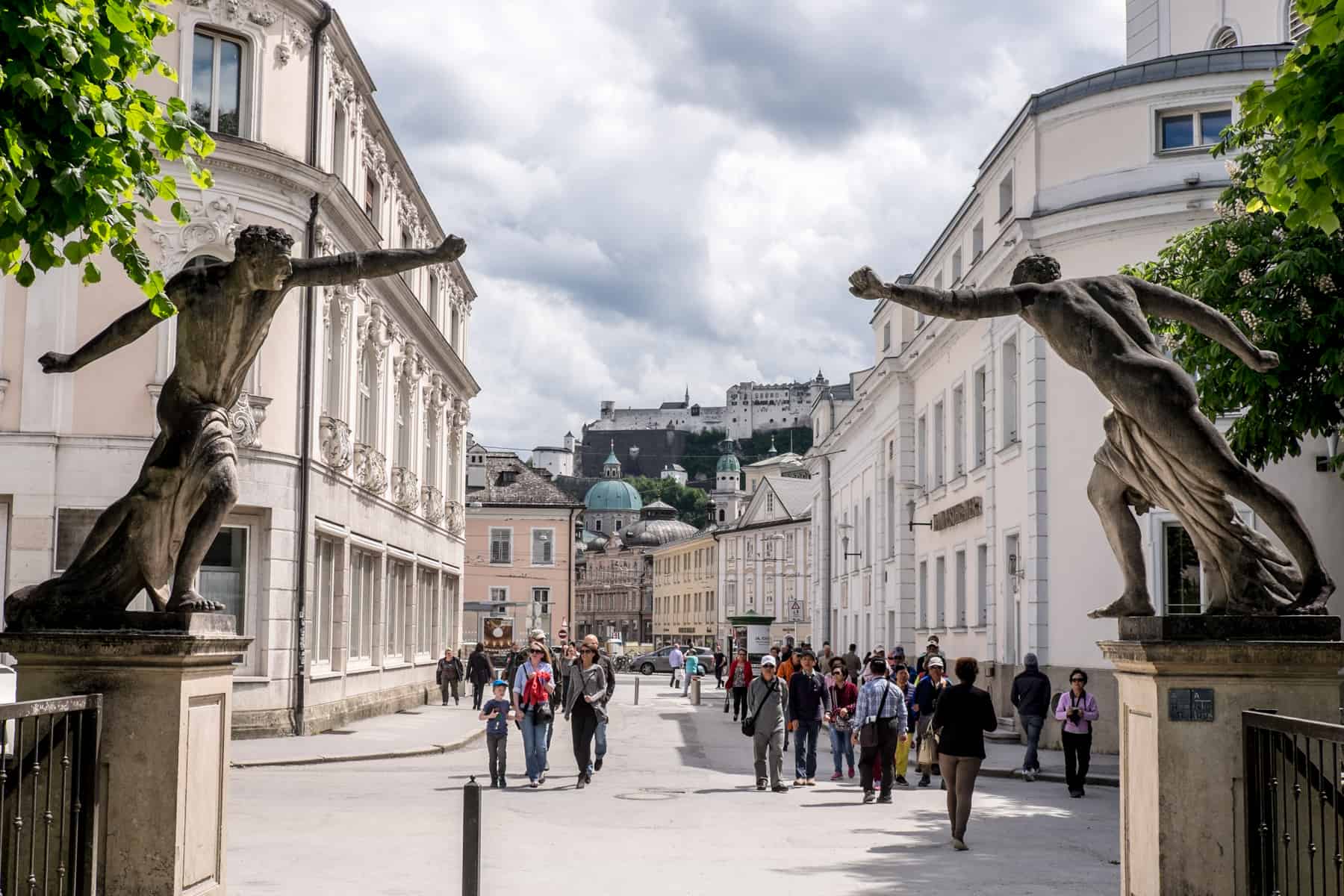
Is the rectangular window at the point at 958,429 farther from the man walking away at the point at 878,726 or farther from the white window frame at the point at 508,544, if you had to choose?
the white window frame at the point at 508,544

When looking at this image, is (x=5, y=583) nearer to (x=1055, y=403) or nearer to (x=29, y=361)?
(x=29, y=361)

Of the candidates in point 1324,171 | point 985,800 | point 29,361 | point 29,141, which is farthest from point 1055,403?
point 29,141

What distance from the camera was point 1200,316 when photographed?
812cm

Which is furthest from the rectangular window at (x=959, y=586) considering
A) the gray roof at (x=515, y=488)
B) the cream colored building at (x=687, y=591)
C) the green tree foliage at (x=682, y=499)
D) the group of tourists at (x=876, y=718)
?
the green tree foliage at (x=682, y=499)

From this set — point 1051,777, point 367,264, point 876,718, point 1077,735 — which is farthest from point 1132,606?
point 1051,777

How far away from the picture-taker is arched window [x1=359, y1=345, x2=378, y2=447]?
3206 centimetres

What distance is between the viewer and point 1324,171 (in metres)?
7.76

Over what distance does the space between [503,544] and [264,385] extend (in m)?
49.8

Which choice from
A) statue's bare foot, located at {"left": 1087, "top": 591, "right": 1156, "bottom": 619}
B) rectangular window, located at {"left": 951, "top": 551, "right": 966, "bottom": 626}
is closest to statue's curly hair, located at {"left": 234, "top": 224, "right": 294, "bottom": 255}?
statue's bare foot, located at {"left": 1087, "top": 591, "right": 1156, "bottom": 619}

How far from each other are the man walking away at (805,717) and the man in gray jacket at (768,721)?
0.64m

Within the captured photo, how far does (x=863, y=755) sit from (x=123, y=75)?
11993 mm

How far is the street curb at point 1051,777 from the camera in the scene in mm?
19891

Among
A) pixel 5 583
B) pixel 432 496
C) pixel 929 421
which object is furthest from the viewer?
pixel 432 496

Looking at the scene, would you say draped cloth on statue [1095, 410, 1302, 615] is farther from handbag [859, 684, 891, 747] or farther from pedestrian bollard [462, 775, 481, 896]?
handbag [859, 684, 891, 747]
